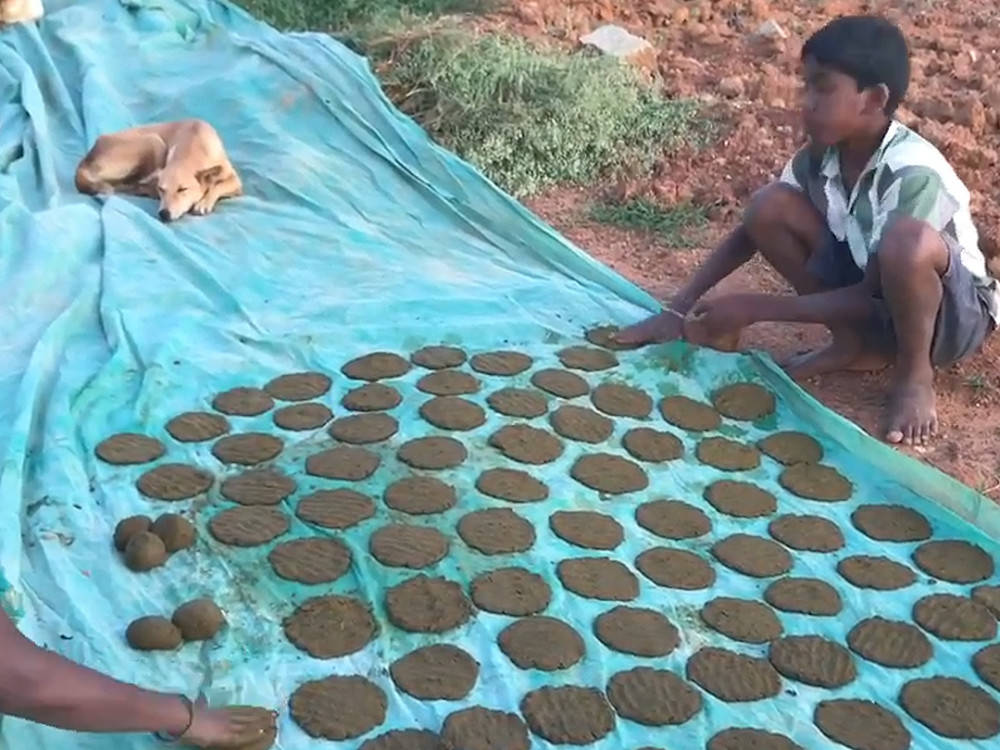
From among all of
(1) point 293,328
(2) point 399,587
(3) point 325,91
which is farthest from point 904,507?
(3) point 325,91

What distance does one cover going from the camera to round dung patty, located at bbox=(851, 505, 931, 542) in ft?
8.52

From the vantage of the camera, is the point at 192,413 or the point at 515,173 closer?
the point at 192,413

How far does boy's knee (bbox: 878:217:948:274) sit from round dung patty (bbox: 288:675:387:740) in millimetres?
1626

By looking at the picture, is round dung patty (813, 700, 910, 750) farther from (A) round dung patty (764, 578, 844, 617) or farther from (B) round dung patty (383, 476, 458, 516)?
(B) round dung patty (383, 476, 458, 516)

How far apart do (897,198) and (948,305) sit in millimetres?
308

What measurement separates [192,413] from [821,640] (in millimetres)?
1574

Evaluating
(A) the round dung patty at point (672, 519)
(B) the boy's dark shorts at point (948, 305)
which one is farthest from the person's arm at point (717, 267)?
(A) the round dung patty at point (672, 519)

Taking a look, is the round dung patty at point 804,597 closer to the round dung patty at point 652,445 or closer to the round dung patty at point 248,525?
the round dung patty at point 652,445

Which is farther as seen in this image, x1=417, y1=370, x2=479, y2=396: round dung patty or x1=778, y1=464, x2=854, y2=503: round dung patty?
x1=417, y1=370, x2=479, y2=396: round dung patty

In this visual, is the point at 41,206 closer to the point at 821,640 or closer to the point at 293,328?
the point at 293,328

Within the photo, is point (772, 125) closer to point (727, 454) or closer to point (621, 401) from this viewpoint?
point (621, 401)

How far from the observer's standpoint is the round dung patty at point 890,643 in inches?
89.2

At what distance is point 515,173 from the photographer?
15.0 ft

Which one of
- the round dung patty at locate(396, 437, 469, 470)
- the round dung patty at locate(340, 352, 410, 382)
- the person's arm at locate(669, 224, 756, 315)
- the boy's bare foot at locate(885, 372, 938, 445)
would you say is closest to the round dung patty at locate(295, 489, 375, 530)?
the round dung patty at locate(396, 437, 469, 470)
